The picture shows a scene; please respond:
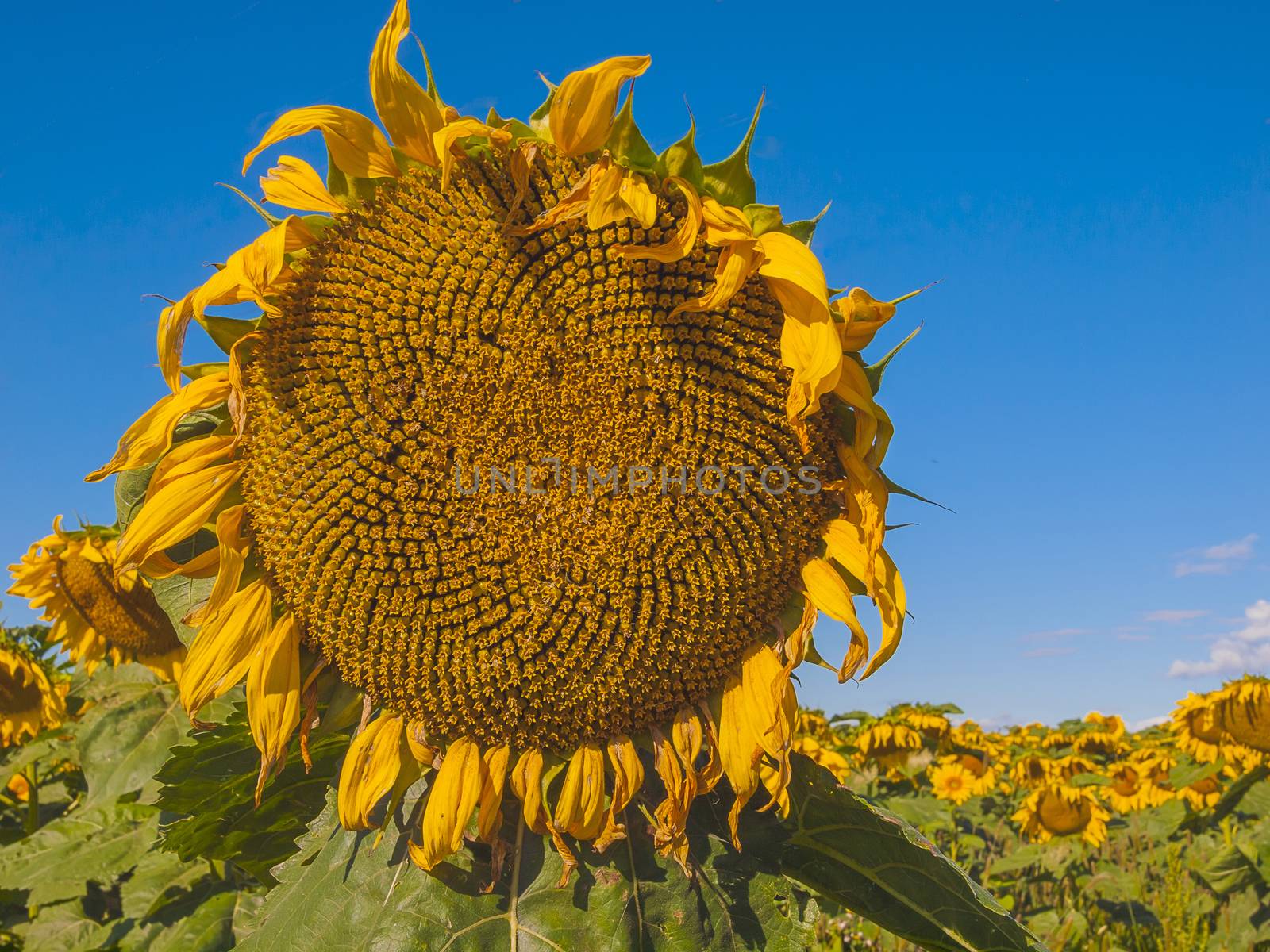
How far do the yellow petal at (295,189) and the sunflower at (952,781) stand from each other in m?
11.2

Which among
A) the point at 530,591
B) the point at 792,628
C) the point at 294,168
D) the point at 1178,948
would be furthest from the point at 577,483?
the point at 1178,948

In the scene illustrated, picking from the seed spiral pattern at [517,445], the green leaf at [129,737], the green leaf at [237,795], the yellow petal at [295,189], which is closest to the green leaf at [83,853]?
the green leaf at [129,737]

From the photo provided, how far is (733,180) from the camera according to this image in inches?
105

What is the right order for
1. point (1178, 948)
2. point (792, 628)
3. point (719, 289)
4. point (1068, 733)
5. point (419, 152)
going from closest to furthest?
point (719, 289) < point (419, 152) < point (792, 628) < point (1178, 948) < point (1068, 733)

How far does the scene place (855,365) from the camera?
2.71 meters

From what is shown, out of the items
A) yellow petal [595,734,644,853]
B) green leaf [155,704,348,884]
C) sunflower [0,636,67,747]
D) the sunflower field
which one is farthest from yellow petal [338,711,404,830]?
sunflower [0,636,67,747]

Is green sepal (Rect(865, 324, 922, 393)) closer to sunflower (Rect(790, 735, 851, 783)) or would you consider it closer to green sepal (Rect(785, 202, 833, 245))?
green sepal (Rect(785, 202, 833, 245))

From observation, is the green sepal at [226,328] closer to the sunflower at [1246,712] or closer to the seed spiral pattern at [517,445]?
the seed spiral pattern at [517,445]

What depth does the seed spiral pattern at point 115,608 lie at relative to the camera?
6207 millimetres

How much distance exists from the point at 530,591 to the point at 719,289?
919 mm

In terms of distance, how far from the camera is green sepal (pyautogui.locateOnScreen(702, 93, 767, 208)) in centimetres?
265

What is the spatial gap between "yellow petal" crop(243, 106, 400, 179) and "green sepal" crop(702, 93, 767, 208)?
841mm

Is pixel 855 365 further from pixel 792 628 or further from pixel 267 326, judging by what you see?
pixel 267 326

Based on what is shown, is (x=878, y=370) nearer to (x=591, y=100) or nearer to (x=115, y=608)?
(x=591, y=100)
